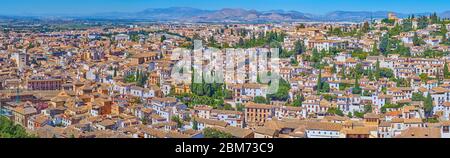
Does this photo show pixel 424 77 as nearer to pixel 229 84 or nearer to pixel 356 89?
pixel 356 89

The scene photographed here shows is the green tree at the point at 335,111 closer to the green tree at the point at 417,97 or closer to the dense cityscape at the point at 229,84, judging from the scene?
the dense cityscape at the point at 229,84

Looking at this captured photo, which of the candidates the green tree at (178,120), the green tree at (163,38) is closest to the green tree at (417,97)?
the green tree at (178,120)

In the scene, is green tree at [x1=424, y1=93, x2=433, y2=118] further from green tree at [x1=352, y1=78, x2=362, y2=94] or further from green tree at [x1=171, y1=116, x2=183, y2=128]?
green tree at [x1=171, y1=116, x2=183, y2=128]

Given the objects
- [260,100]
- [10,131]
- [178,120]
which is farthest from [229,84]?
[10,131]

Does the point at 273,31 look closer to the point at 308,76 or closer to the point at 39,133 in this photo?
the point at 308,76

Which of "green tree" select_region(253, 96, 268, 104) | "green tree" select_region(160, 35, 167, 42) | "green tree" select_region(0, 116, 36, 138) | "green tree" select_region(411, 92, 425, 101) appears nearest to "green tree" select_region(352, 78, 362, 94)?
"green tree" select_region(411, 92, 425, 101)
